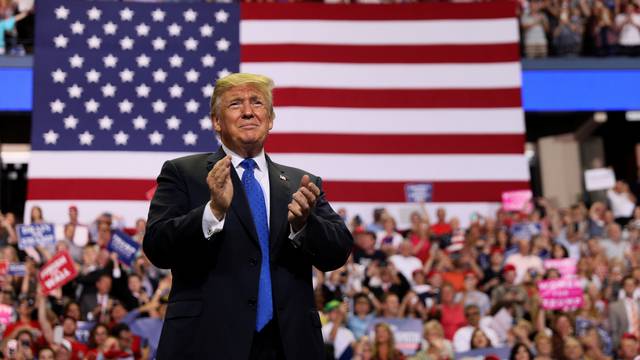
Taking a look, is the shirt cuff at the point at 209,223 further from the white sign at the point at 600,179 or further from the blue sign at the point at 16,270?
the white sign at the point at 600,179

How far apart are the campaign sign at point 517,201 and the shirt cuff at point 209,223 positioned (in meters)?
11.1

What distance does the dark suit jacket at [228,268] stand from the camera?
2713 millimetres

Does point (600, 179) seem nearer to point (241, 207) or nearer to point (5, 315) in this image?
point (5, 315)

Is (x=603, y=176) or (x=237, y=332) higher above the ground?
(x=603, y=176)

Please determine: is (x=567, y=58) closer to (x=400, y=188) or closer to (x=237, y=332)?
(x=400, y=188)

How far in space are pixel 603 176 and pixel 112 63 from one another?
268 inches

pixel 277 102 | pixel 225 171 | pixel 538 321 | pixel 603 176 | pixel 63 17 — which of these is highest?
pixel 63 17

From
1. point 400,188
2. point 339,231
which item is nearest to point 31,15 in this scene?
point 400,188

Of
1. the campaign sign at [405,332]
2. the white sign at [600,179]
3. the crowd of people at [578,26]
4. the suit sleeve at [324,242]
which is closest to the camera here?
the suit sleeve at [324,242]

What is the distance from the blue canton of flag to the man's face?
38.3ft

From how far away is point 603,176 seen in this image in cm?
1373

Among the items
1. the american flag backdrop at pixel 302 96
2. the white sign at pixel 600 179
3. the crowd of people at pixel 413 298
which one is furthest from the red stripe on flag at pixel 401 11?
the crowd of people at pixel 413 298

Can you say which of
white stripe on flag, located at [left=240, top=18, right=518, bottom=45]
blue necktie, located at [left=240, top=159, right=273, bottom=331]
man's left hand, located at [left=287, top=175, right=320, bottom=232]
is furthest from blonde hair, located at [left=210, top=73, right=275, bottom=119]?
white stripe on flag, located at [left=240, top=18, right=518, bottom=45]

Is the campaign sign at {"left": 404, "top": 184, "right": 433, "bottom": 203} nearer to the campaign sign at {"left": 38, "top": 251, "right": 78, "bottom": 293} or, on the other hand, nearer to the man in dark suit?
the campaign sign at {"left": 38, "top": 251, "right": 78, "bottom": 293}
